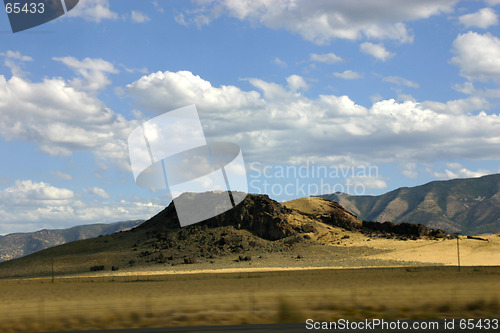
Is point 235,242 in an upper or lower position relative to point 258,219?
lower

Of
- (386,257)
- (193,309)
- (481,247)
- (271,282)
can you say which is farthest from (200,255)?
(193,309)

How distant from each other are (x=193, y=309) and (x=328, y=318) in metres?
11.1

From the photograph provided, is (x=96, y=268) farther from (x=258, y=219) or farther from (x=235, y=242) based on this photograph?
(x=258, y=219)

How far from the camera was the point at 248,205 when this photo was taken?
141 m

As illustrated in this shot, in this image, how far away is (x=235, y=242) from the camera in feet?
422

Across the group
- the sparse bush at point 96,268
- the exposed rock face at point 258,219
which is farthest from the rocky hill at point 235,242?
the sparse bush at point 96,268

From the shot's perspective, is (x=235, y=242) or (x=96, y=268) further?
(x=235, y=242)

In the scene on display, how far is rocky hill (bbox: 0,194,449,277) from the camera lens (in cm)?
11750

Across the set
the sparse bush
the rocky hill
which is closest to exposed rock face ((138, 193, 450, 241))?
the rocky hill

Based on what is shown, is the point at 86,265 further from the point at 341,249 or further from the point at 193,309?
the point at 193,309

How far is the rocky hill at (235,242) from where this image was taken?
11750 centimetres

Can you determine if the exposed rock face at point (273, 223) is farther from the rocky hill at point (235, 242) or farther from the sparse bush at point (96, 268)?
the sparse bush at point (96, 268)

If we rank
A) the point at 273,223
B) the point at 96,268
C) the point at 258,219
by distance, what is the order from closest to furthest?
the point at 96,268 → the point at 273,223 → the point at 258,219

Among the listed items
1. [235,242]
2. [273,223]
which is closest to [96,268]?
[235,242]
